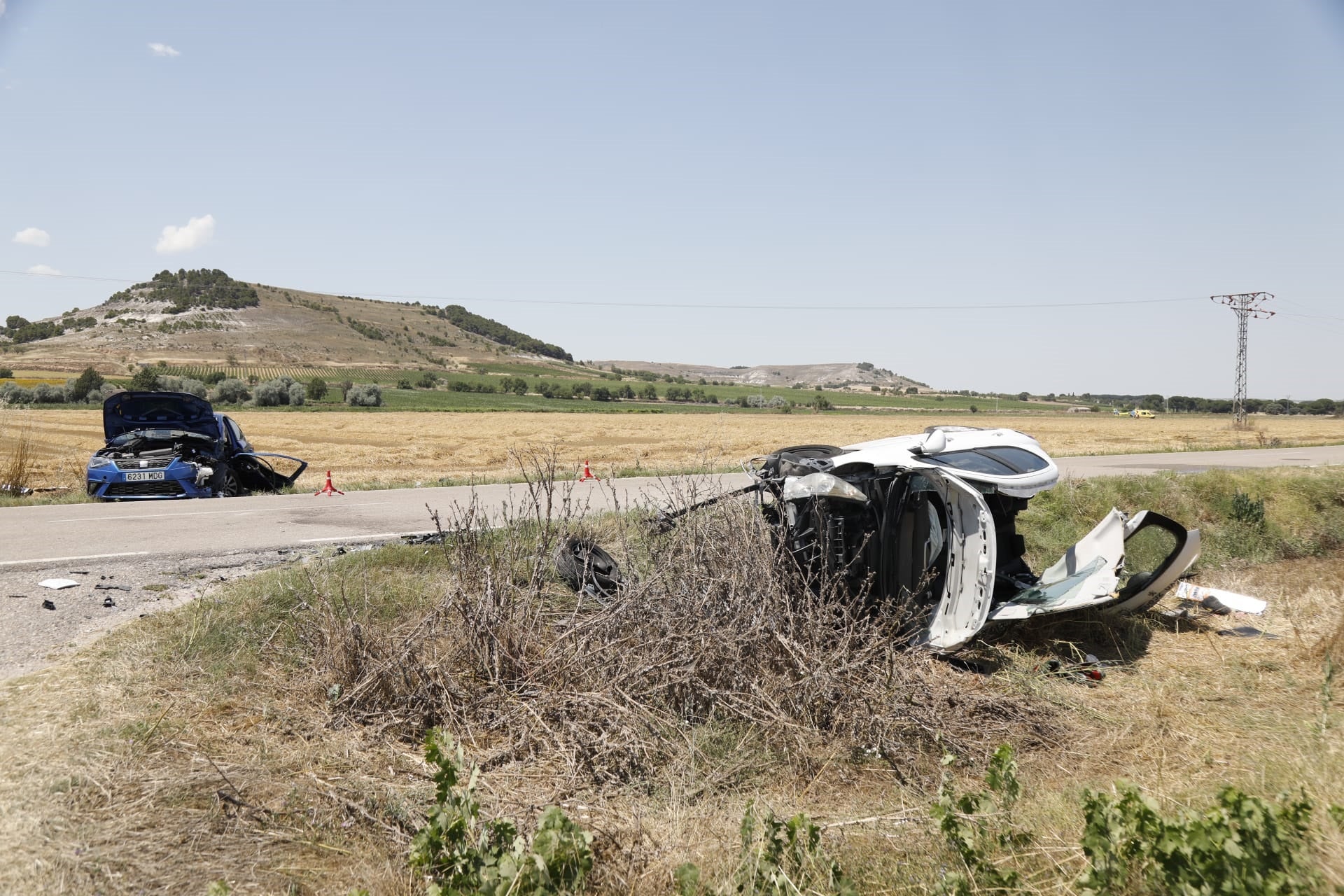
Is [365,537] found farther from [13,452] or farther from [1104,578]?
[13,452]

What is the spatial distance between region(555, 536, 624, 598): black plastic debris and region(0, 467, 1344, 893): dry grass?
23 centimetres

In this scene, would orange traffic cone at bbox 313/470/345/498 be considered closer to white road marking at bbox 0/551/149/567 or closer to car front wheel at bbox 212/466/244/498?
car front wheel at bbox 212/466/244/498

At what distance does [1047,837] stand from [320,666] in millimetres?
4155

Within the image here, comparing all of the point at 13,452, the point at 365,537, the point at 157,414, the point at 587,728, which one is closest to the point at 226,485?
the point at 157,414

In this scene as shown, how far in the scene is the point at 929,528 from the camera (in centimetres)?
684

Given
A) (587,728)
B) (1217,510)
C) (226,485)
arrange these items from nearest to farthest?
(587,728) < (1217,510) < (226,485)

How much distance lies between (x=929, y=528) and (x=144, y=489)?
508 inches

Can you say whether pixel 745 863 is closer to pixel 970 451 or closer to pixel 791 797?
pixel 791 797

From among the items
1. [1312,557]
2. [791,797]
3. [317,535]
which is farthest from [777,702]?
[1312,557]

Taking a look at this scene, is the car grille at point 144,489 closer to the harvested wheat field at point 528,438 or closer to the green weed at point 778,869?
the harvested wheat field at point 528,438

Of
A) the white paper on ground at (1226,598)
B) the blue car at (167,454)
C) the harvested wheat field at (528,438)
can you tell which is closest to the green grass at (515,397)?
the harvested wheat field at (528,438)

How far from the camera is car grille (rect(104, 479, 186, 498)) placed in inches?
548

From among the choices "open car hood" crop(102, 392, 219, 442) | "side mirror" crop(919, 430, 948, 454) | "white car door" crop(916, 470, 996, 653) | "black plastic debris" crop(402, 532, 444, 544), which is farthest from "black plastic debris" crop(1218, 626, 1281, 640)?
"open car hood" crop(102, 392, 219, 442)

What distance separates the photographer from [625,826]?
4.00 m
